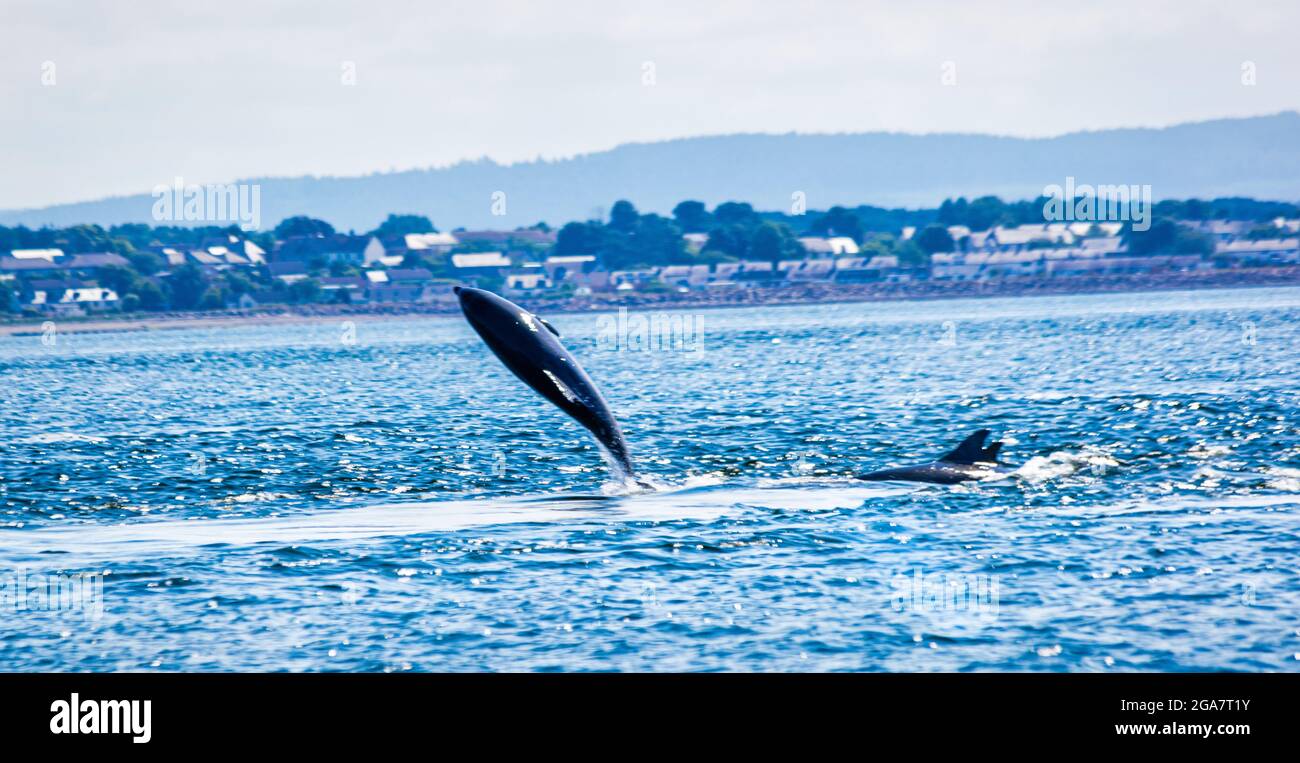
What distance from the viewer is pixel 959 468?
28516 mm

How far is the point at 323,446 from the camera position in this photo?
4219cm

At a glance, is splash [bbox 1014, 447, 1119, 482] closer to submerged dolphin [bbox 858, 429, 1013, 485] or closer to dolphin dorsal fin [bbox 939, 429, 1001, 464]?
submerged dolphin [bbox 858, 429, 1013, 485]

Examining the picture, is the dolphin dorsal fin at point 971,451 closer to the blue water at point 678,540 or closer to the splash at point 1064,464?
the blue water at point 678,540

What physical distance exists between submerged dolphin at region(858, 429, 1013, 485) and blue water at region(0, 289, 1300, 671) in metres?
0.52

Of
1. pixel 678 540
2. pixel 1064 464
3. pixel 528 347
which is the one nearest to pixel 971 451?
pixel 1064 464

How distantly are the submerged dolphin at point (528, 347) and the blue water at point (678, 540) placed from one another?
2555mm

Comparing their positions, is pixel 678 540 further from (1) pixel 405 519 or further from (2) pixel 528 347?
(2) pixel 528 347

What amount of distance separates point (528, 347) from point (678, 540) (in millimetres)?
5725

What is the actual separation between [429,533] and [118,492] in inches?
406

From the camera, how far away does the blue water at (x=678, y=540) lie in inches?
691

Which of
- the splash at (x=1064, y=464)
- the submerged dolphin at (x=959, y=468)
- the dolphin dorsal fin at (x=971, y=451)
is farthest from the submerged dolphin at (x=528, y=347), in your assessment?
the splash at (x=1064, y=464)

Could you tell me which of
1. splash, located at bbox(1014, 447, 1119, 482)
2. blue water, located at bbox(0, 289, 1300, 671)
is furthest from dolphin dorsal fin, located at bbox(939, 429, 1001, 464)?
splash, located at bbox(1014, 447, 1119, 482)
